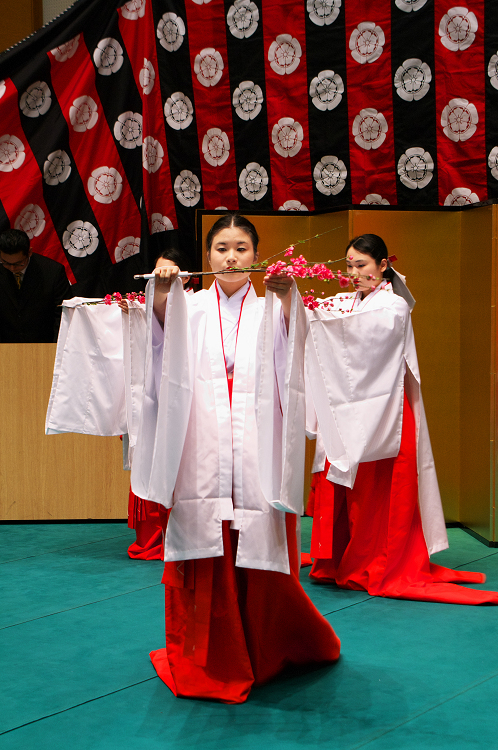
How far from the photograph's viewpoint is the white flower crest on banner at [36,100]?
4.77 m

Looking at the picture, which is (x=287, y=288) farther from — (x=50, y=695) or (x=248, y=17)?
(x=248, y=17)

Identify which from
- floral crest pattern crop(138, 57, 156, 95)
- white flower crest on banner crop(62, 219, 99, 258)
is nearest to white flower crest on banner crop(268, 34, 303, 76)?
floral crest pattern crop(138, 57, 156, 95)

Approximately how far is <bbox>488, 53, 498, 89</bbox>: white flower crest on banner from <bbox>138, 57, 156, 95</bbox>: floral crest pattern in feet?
6.98

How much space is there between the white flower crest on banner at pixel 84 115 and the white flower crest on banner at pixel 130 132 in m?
0.17

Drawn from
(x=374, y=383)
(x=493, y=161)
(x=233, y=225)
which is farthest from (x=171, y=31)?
(x=233, y=225)

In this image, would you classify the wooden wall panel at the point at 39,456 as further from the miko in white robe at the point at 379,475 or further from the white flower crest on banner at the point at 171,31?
the white flower crest on banner at the point at 171,31

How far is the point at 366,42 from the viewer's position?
491 centimetres

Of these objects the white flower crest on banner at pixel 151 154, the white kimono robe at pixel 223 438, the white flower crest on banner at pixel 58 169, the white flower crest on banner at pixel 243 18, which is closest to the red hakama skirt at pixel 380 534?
the white kimono robe at pixel 223 438

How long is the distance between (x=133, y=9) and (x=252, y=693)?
13.7 ft

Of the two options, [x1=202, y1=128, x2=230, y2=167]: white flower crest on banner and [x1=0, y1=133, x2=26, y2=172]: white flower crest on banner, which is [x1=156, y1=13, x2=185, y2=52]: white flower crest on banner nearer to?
[x1=202, y1=128, x2=230, y2=167]: white flower crest on banner

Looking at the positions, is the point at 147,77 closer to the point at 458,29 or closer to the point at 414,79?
the point at 414,79

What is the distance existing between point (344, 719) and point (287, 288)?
1216mm

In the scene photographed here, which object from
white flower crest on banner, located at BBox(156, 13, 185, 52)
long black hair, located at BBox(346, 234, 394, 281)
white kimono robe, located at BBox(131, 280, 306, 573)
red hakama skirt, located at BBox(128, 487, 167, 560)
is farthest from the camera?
white flower crest on banner, located at BBox(156, 13, 185, 52)

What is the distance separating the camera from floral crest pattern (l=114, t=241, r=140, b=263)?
4895mm
